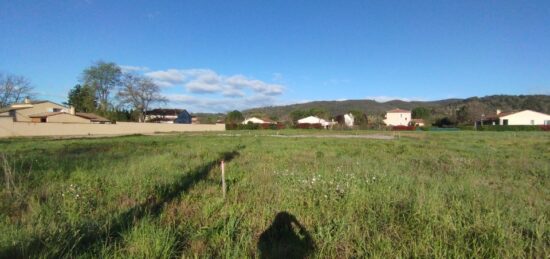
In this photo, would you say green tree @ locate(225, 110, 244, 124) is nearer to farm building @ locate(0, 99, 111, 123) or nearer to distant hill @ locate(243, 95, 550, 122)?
distant hill @ locate(243, 95, 550, 122)

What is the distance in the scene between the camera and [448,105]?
133625mm

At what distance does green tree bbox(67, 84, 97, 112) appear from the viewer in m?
67.5

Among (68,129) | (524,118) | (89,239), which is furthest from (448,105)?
Answer: (89,239)

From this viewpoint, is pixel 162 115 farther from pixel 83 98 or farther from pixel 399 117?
pixel 399 117

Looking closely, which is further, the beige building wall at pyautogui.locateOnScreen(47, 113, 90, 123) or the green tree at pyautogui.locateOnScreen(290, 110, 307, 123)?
the green tree at pyautogui.locateOnScreen(290, 110, 307, 123)

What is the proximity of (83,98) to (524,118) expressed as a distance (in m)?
108

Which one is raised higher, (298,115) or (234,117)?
(298,115)

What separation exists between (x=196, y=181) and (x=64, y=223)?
3.14 m

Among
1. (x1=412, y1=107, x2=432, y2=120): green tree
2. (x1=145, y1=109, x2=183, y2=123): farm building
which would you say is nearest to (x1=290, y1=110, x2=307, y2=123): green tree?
(x1=145, y1=109, x2=183, y2=123): farm building

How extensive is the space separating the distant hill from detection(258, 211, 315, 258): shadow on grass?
104 m

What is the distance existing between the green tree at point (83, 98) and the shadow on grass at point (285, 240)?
243 feet

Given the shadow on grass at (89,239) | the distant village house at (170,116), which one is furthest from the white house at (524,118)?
the shadow on grass at (89,239)

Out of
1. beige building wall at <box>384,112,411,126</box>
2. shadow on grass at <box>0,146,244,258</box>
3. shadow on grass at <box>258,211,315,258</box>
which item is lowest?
shadow on grass at <box>258,211,315,258</box>

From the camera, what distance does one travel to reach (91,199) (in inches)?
203
